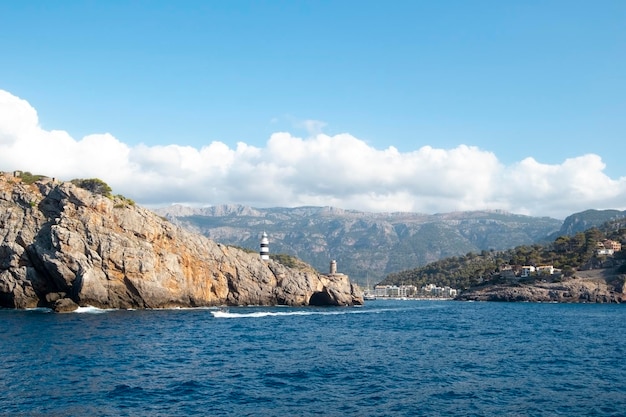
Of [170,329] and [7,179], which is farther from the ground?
[7,179]

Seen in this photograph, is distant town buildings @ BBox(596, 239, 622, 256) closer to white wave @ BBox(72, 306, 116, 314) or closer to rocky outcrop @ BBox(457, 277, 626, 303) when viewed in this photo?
rocky outcrop @ BBox(457, 277, 626, 303)

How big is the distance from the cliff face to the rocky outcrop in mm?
108923

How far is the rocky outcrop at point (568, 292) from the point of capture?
6102 inches

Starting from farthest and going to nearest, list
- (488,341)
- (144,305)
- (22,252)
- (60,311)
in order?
(144,305) → (22,252) → (60,311) → (488,341)

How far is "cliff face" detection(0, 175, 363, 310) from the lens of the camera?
268ft

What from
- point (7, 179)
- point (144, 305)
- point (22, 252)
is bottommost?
point (144, 305)

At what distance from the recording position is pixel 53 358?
37.9 meters

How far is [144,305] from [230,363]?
55937mm

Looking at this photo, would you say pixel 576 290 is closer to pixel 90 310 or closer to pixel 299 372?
pixel 90 310

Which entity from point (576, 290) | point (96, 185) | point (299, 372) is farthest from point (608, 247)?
point (299, 372)

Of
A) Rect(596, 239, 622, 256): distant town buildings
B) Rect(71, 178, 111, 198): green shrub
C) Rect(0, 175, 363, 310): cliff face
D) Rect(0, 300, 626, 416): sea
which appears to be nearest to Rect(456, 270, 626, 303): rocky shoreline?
Rect(596, 239, 622, 256): distant town buildings

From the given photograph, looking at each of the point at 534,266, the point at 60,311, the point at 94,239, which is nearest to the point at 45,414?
the point at 60,311

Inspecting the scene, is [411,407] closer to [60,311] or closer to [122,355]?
[122,355]

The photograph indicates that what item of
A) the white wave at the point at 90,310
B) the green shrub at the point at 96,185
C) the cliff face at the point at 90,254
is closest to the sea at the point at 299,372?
the white wave at the point at 90,310
